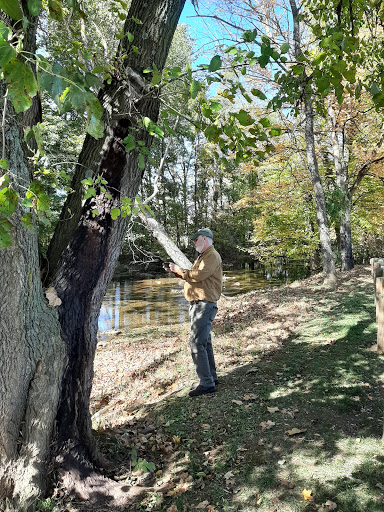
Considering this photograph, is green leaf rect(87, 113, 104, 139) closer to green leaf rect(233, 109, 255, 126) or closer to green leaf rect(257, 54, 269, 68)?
green leaf rect(233, 109, 255, 126)

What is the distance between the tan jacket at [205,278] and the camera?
4578 mm

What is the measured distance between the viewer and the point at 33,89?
→ 137 cm

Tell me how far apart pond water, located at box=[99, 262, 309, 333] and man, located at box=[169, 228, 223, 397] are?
4934 millimetres

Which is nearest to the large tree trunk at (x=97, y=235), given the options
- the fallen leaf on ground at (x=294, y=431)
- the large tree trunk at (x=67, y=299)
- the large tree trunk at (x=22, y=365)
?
the large tree trunk at (x=67, y=299)

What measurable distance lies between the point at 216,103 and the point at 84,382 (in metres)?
2.50

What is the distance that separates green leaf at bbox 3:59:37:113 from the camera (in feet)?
4.36

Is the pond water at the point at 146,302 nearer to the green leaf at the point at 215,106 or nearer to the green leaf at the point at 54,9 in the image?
the green leaf at the point at 215,106

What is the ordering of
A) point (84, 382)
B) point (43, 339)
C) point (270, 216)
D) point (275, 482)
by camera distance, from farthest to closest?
1. point (270, 216)
2. point (84, 382)
3. point (275, 482)
4. point (43, 339)

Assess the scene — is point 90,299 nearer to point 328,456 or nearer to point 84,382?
point 84,382

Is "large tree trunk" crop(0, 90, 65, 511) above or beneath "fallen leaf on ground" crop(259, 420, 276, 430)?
above

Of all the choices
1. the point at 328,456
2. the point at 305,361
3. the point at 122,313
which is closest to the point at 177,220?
the point at 122,313

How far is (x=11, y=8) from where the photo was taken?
1.23 metres

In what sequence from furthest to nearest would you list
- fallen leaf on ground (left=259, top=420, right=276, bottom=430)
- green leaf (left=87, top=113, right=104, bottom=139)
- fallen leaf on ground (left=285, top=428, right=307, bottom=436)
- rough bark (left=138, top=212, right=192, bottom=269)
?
rough bark (left=138, top=212, right=192, bottom=269)
fallen leaf on ground (left=259, top=420, right=276, bottom=430)
fallen leaf on ground (left=285, top=428, right=307, bottom=436)
green leaf (left=87, top=113, right=104, bottom=139)

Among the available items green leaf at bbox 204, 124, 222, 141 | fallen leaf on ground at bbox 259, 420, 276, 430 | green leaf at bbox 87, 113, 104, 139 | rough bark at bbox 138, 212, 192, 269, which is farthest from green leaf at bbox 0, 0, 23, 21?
rough bark at bbox 138, 212, 192, 269
